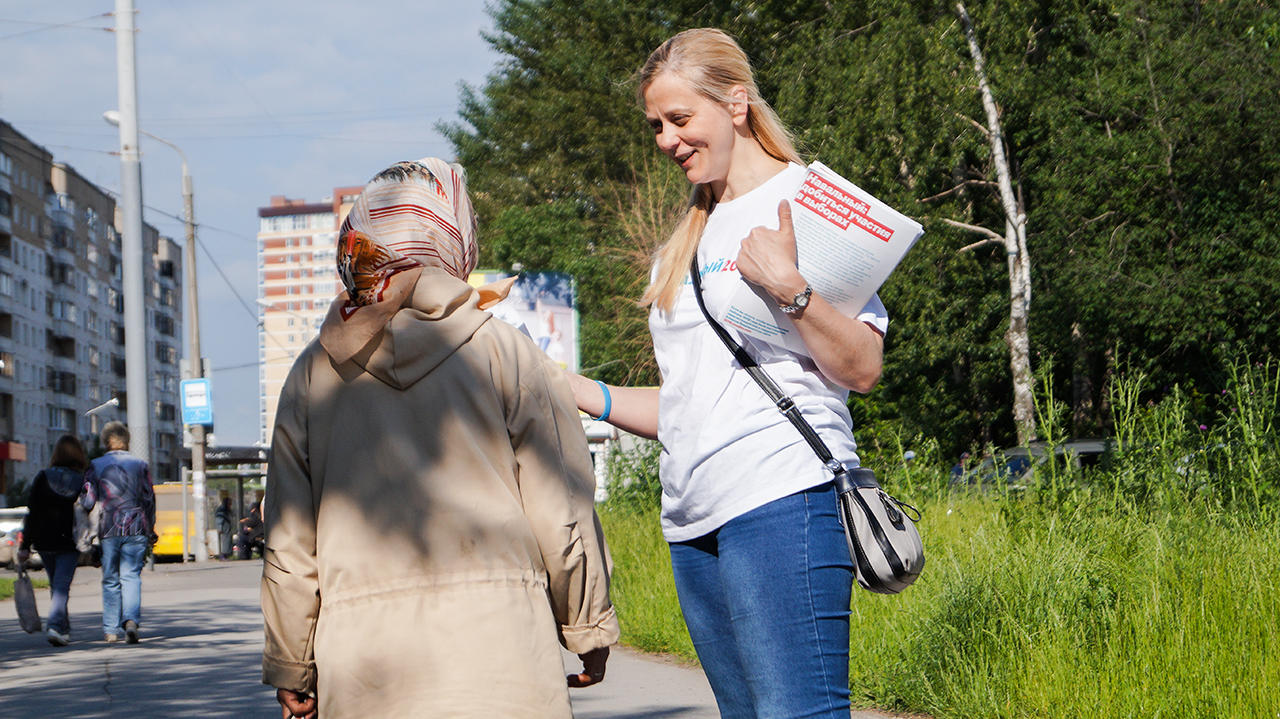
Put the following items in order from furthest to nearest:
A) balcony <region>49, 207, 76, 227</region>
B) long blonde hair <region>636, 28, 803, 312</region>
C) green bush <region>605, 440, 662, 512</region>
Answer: balcony <region>49, 207, 76, 227</region> < green bush <region>605, 440, 662, 512</region> < long blonde hair <region>636, 28, 803, 312</region>

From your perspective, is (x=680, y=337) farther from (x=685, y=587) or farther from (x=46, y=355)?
(x=46, y=355)

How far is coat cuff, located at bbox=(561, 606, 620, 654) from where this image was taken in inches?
103

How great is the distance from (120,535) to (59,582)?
0.80 metres

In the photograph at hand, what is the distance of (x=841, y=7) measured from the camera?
90.9 ft

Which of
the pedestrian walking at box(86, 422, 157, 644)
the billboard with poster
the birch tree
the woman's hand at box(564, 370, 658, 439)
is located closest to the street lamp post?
the pedestrian walking at box(86, 422, 157, 644)

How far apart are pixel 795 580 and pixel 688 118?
95 centimetres

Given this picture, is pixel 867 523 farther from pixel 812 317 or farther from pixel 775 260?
pixel 775 260

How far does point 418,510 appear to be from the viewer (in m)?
2.51

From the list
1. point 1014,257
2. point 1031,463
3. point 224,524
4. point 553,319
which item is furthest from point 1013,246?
point 224,524

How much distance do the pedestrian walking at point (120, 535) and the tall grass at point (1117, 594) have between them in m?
7.16

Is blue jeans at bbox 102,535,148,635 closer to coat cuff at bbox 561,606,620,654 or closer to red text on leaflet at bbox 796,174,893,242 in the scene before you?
coat cuff at bbox 561,606,620,654

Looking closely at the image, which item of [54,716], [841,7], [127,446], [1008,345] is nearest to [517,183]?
[841,7]

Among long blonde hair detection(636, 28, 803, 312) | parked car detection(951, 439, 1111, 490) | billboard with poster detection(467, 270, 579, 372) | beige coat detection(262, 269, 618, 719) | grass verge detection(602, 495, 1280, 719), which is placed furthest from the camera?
billboard with poster detection(467, 270, 579, 372)

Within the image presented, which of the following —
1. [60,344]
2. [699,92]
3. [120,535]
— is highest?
[60,344]
